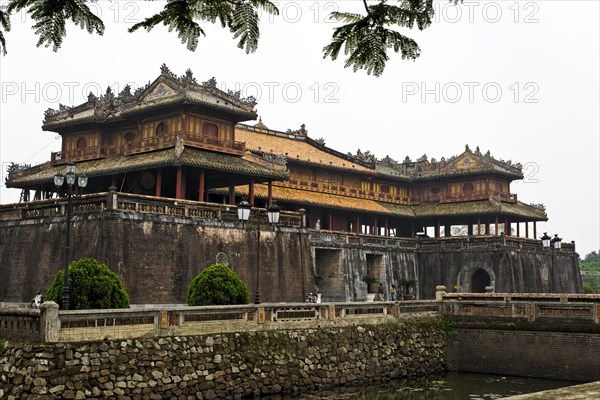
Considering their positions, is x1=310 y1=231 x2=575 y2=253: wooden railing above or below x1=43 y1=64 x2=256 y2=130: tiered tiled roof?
below

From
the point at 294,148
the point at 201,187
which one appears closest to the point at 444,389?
the point at 201,187

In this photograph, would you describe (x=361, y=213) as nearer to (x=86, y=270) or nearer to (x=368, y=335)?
(x=368, y=335)

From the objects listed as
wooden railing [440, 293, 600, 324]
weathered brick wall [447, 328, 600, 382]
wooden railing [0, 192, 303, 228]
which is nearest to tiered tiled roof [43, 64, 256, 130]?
wooden railing [0, 192, 303, 228]

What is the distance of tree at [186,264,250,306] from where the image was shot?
806 inches

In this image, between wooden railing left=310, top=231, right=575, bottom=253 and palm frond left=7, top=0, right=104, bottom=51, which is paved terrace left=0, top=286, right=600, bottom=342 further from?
wooden railing left=310, top=231, right=575, bottom=253

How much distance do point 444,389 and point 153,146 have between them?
19027mm

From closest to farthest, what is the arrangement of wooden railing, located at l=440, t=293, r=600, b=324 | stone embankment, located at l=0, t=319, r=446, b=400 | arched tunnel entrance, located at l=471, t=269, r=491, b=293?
stone embankment, located at l=0, t=319, r=446, b=400, wooden railing, located at l=440, t=293, r=600, b=324, arched tunnel entrance, located at l=471, t=269, r=491, b=293

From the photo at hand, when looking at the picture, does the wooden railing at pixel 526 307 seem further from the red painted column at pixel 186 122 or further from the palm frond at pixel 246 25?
the palm frond at pixel 246 25

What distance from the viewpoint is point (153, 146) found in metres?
34.5

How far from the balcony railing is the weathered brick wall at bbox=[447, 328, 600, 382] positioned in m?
15.1

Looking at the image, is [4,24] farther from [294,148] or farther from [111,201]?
[294,148]

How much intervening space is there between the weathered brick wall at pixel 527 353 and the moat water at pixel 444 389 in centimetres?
42

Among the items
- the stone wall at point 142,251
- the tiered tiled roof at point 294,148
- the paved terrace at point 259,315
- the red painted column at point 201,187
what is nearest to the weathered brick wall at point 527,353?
the paved terrace at point 259,315

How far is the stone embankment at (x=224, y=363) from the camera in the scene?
Answer: 1522 centimetres
